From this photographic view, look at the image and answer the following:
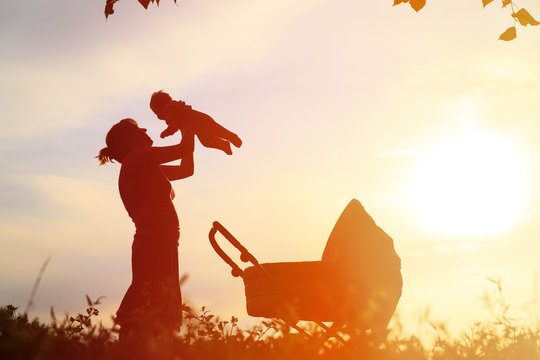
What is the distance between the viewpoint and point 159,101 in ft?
21.4

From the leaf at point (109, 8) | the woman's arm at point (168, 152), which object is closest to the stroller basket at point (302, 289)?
the woman's arm at point (168, 152)

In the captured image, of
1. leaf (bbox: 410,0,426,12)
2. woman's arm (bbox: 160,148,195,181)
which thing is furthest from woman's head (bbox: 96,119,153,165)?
leaf (bbox: 410,0,426,12)

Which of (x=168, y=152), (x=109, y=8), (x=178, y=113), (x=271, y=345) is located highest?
(x=109, y=8)

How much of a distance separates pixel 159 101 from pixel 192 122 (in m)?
0.60

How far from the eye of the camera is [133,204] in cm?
612

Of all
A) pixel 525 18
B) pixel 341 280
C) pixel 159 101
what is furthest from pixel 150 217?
pixel 525 18

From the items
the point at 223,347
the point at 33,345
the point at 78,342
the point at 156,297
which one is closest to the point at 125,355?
the point at 78,342

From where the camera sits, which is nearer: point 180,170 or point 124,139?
point 124,139

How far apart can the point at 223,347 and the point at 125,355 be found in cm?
83

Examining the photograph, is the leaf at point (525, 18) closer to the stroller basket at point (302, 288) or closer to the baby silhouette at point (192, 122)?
the stroller basket at point (302, 288)

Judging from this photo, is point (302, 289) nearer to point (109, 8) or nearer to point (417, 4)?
point (417, 4)

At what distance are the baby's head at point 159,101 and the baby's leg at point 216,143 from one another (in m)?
0.54

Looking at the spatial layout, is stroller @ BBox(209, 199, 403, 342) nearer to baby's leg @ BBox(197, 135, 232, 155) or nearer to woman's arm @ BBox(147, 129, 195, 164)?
woman's arm @ BBox(147, 129, 195, 164)

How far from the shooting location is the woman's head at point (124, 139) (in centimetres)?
639
